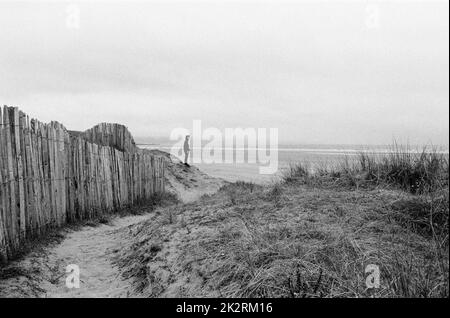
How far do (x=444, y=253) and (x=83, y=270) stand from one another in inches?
137

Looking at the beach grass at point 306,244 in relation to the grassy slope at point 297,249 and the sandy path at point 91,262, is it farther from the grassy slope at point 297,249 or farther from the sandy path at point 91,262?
the sandy path at point 91,262

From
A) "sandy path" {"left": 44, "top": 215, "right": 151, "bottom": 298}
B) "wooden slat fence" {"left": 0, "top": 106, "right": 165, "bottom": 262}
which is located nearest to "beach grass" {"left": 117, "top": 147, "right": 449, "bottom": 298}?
"sandy path" {"left": 44, "top": 215, "right": 151, "bottom": 298}

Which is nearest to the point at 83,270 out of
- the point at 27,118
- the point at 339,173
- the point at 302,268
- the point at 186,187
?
→ the point at 27,118

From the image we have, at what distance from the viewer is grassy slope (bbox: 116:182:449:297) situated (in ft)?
9.16

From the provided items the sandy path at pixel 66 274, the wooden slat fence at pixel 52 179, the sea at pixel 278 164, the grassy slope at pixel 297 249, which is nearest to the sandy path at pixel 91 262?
the sandy path at pixel 66 274

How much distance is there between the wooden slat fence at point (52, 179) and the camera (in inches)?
167

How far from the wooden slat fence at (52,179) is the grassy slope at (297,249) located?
122 centimetres

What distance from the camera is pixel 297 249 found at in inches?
132

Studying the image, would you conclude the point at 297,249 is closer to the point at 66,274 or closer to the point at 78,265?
the point at 66,274

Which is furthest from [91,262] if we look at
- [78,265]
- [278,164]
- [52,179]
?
[278,164]

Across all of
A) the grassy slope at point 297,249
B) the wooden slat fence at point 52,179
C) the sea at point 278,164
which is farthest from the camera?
the sea at point 278,164

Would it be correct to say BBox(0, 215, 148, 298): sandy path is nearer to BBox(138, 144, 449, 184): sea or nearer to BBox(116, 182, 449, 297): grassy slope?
BBox(116, 182, 449, 297): grassy slope

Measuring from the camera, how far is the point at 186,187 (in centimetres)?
1366
